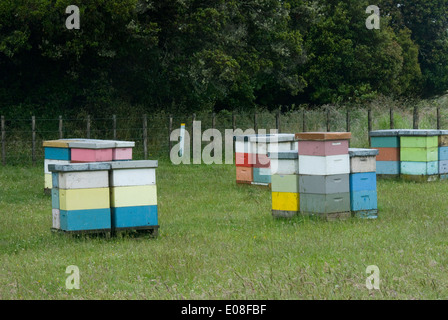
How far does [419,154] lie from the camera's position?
15.0m

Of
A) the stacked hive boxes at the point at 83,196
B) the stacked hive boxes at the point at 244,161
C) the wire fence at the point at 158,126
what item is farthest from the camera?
the wire fence at the point at 158,126

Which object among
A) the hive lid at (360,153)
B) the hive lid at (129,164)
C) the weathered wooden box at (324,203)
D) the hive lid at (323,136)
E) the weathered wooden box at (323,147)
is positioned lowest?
the weathered wooden box at (324,203)

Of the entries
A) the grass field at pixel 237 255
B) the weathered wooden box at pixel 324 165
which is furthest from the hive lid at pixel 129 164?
the weathered wooden box at pixel 324 165

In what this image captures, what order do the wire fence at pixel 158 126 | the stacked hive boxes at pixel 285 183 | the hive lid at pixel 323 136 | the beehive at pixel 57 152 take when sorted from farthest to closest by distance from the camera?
1. the wire fence at pixel 158 126
2. the beehive at pixel 57 152
3. the stacked hive boxes at pixel 285 183
4. the hive lid at pixel 323 136

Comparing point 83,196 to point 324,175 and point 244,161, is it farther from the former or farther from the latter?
point 244,161

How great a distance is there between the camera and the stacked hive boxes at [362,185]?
10.0 meters

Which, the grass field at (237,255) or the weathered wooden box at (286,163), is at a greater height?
the weathered wooden box at (286,163)

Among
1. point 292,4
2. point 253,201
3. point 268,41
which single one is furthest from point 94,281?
point 292,4

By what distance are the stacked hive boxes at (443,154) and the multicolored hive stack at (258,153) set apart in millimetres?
3615

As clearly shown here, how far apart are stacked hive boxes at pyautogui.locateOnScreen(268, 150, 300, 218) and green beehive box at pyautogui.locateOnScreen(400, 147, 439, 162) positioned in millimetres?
Answer: 5881

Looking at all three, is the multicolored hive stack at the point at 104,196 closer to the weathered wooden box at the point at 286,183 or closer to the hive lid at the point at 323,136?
the weathered wooden box at the point at 286,183

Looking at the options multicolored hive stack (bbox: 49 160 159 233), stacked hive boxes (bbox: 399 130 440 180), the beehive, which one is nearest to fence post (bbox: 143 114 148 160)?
the beehive

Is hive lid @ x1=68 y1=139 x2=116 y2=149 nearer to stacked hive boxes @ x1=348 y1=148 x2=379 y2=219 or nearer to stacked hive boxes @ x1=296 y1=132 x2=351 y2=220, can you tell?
stacked hive boxes @ x1=296 y1=132 x2=351 y2=220

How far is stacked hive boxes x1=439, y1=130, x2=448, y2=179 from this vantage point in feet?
50.5
